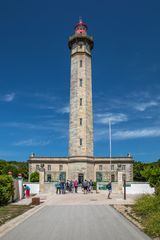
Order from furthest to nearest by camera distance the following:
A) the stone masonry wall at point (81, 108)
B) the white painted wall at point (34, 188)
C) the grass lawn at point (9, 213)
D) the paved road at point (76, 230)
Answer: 1. the stone masonry wall at point (81, 108)
2. the white painted wall at point (34, 188)
3. the grass lawn at point (9, 213)
4. the paved road at point (76, 230)

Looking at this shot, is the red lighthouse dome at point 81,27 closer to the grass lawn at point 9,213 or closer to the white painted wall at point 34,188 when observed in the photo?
the white painted wall at point 34,188

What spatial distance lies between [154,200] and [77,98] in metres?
40.0

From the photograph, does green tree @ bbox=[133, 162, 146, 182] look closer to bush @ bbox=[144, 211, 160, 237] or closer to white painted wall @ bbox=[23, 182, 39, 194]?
white painted wall @ bbox=[23, 182, 39, 194]

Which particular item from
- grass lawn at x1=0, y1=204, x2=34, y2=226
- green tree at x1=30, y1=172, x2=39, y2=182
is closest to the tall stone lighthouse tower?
green tree at x1=30, y1=172, x2=39, y2=182

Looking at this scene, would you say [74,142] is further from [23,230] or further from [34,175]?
[23,230]

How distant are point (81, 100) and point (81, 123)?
4.03m

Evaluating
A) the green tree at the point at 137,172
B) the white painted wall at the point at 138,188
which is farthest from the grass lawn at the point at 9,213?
the green tree at the point at 137,172

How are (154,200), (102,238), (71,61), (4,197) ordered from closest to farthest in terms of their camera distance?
(102,238) < (154,200) < (4,197) < (71,61)

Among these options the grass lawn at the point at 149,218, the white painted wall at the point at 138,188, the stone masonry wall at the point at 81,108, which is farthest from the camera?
the stone masonry wall at the point at 81,108

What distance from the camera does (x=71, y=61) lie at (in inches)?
2347

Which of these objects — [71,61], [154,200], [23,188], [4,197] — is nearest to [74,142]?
[71,61]

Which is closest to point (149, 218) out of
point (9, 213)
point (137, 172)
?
point (9, 213)

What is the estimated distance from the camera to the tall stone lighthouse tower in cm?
5544

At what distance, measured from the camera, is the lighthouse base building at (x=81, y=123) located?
55.6 meters
